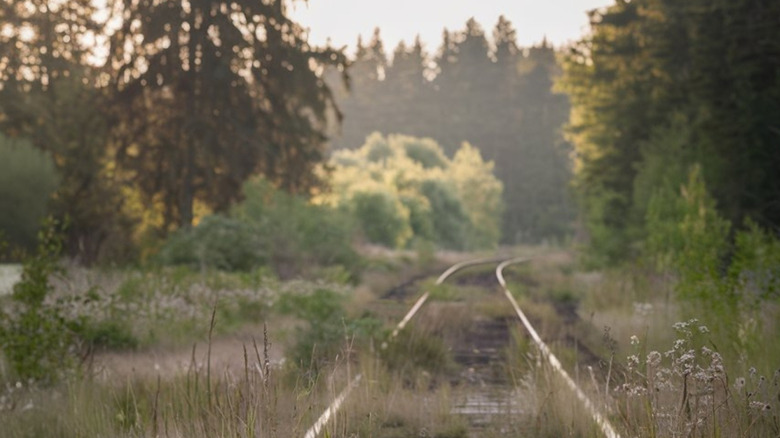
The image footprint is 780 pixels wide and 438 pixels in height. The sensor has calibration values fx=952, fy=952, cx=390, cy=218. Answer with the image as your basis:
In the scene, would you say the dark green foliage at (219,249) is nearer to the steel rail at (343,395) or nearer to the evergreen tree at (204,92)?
the evergreen tree at (204,92)

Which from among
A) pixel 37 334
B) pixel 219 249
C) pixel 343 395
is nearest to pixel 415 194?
pixel 219 249

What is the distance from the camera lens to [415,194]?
6719 centimetres

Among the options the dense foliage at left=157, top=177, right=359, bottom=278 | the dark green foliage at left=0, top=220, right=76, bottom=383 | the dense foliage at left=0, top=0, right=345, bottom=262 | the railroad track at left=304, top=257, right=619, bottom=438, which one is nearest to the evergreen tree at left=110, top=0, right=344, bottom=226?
the dense foliage at left=0, top=0, right=345, bottom=262

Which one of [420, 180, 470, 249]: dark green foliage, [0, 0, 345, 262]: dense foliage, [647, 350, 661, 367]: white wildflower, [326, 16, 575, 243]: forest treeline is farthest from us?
[326, 16, 575, 243]: forest treeline

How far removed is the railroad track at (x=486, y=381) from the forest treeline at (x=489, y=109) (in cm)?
8259

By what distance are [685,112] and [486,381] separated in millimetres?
18931

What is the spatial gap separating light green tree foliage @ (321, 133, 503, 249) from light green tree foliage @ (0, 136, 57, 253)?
398 inches

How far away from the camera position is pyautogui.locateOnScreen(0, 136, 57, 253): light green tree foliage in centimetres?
2605

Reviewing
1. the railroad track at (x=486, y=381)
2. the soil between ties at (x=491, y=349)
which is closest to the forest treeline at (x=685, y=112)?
the soil between ties at (x=491, y=349)

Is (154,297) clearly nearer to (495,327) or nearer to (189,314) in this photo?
(189,314)

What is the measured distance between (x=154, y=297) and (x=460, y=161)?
77621 millimetres

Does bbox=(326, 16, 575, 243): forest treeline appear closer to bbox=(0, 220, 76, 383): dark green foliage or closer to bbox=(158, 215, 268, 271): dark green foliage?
bbox=(158, 215, 268, 271): dark green foliage

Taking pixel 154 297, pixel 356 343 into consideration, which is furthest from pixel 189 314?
pixel 356 343

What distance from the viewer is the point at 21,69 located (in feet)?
101
